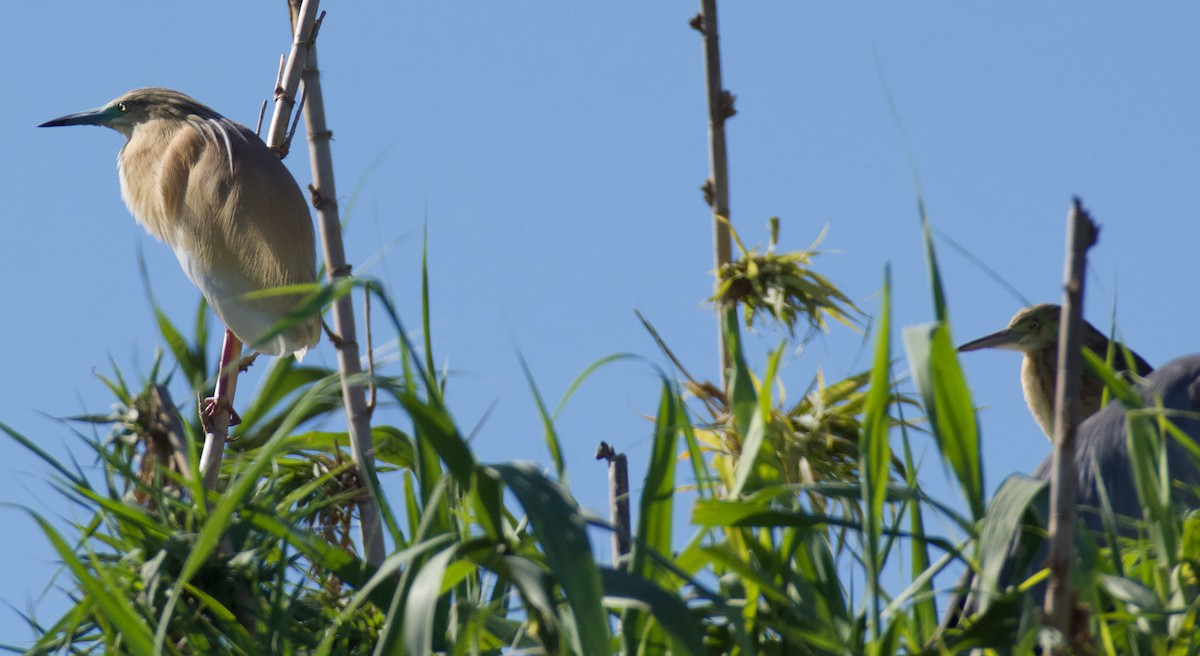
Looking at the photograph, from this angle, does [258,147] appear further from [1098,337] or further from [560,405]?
[560,405]

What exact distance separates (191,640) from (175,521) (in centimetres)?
21

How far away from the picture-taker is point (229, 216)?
4.00m

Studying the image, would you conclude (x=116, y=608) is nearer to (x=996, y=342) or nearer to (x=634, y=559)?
(x=634, y=559)

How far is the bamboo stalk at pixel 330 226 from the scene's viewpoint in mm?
2512

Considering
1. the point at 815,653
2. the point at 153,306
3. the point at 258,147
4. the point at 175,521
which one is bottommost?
the point at 815,653

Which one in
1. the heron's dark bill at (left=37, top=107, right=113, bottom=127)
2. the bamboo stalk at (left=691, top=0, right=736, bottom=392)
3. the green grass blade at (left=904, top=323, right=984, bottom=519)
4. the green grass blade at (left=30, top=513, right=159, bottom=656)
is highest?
the heron's dark bill at (left=37, top=107, right=113, bottom=127)

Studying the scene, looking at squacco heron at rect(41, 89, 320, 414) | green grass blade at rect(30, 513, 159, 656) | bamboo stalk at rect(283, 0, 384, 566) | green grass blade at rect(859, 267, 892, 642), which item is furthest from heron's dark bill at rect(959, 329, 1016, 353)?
green grass blade at rect(30, 513, 159, 656)

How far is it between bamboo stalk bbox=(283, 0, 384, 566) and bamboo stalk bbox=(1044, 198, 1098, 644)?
1460 millimetres

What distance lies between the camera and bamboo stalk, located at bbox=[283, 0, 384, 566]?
2512 millimetres

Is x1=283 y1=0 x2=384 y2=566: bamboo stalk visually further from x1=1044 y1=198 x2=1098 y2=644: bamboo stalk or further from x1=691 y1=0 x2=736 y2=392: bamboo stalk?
x1=1044 y1=198 x2=1098 y2=644: bamboo stalk

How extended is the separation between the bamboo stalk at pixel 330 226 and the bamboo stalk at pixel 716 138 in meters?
0.65

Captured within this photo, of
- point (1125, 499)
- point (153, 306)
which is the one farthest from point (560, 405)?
point (1125, 499)

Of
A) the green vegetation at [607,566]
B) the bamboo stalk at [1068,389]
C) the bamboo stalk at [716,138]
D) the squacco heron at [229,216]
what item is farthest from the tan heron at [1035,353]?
the bamboo stalk at [1068,389]

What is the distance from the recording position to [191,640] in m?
1.65
